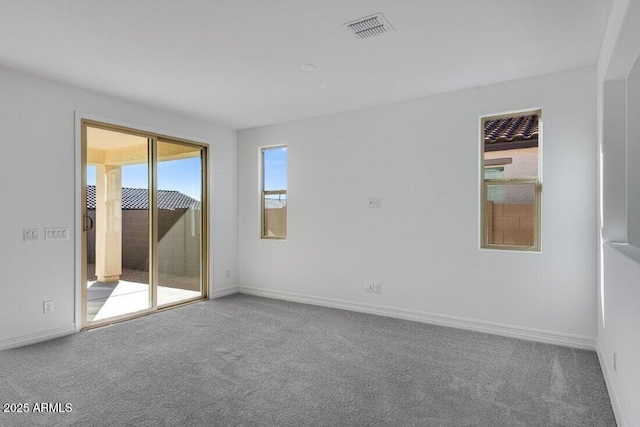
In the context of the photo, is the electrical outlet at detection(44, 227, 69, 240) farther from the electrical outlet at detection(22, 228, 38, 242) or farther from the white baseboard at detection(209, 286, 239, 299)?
the white baseboard at detection(209, 286, 239, 299)

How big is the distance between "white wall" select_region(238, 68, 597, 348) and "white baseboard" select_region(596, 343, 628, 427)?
42 centimetres

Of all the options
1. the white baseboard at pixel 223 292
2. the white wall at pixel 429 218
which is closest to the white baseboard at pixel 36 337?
the white baseboard at pixel 223 292

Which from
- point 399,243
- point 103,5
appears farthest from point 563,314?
point 103,5

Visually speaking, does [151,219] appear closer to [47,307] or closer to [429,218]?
[47,307]

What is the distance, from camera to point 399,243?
4430 mm

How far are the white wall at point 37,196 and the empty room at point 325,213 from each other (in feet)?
0.07

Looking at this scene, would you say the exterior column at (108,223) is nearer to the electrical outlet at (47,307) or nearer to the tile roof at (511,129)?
the electrical outlet at (47,307)

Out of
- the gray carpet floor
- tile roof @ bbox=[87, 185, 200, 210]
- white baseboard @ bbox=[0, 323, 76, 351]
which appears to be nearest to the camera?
the gray carpet floor

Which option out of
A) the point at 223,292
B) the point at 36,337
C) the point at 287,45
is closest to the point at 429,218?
the point at 287,45

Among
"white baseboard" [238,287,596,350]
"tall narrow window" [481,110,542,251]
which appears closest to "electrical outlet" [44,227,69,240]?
"white baseboard" [238,287,596,350]

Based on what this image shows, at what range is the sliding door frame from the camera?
3.95m

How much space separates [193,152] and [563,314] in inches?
200

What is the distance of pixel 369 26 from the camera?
8.79 feet

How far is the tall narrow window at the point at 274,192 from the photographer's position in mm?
5551
